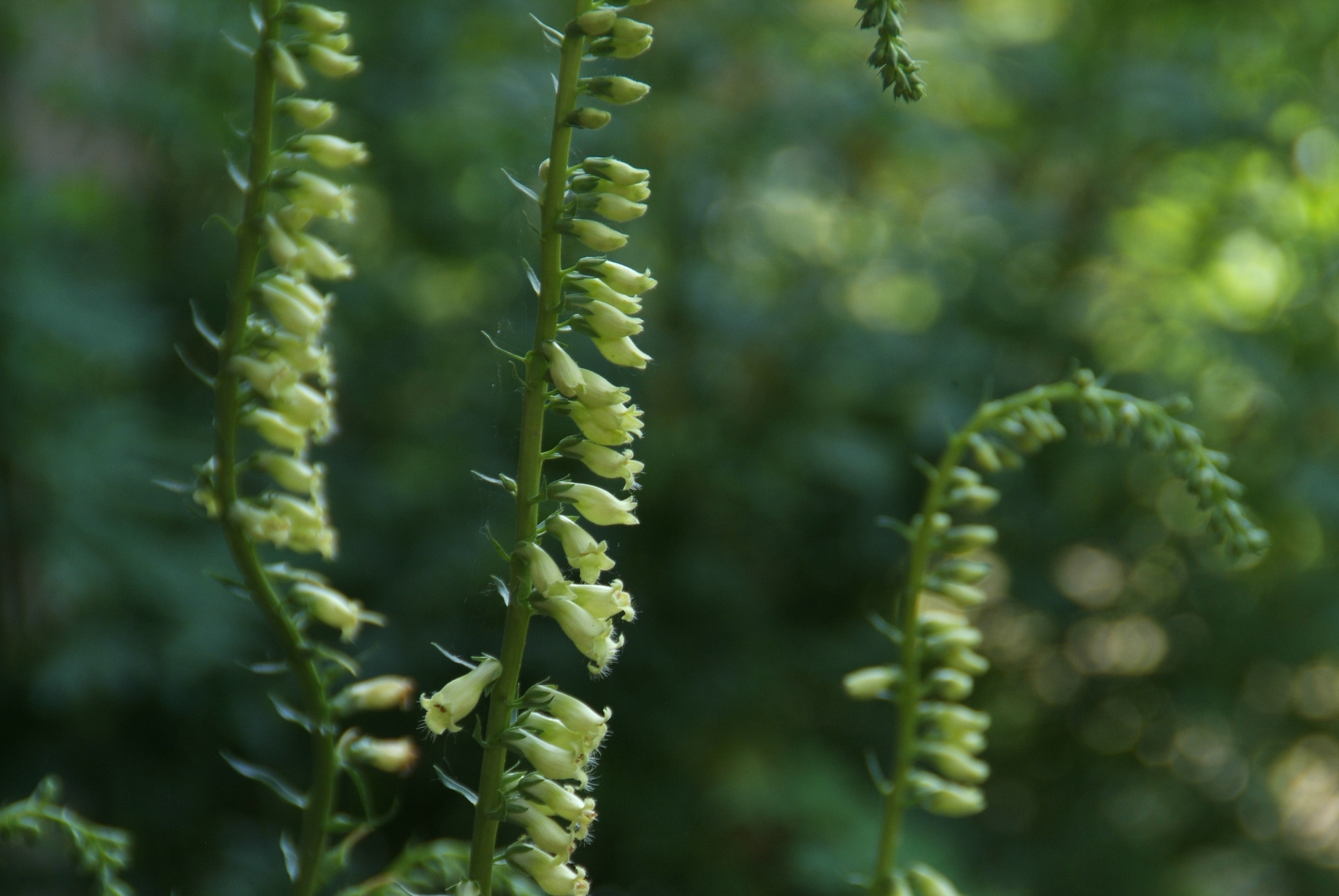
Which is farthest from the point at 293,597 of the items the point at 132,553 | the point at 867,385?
the point at 867,385

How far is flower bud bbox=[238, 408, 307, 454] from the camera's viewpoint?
0.83m

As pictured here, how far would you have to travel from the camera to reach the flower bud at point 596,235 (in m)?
0.76

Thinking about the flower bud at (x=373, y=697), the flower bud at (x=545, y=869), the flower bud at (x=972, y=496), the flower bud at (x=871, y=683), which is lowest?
the flower bud at (x=545, y=869)

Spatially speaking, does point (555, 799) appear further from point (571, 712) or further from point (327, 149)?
point (327, 149)

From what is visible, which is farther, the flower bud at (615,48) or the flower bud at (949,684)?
the flower bud at (949,684)

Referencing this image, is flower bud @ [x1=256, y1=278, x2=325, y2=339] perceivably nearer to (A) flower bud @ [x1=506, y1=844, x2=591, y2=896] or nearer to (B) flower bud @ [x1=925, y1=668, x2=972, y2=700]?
(A) flower bud @ [x1=506, y1=844, x2=591, y2=896]

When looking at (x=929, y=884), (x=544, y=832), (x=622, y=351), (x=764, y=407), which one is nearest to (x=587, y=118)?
(x=622, y=351)

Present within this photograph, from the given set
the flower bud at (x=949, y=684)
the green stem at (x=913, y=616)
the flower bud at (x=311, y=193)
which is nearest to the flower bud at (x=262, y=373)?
the flower bud at (x=311, y=193)

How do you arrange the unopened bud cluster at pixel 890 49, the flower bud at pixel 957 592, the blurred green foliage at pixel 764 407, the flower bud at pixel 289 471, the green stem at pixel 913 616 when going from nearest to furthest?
the unopened bud cluster at pixel 890 49 < the flower bud at pixel 289 471 < the green stem at pixel 913 616 < the flower bud at pixel 957 592 < the blurred green foliage at pixel 764 407

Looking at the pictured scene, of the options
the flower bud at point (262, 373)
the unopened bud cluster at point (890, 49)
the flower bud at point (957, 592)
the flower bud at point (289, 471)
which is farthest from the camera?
the flower bud at point (957, 592)

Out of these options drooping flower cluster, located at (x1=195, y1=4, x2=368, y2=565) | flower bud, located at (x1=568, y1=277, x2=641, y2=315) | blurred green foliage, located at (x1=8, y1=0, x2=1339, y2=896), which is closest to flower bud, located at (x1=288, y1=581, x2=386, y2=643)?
drooping flower cluster, located at (x1=195, y1=4, x2=368, y2=565)

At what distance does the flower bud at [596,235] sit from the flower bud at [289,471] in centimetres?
29

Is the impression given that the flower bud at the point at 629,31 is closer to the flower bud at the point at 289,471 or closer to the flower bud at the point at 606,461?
the flower bud at the point at 606,461

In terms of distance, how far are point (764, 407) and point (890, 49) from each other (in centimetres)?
288
